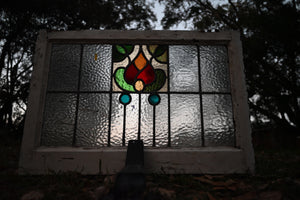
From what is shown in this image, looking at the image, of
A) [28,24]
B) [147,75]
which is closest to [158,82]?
[147,75]

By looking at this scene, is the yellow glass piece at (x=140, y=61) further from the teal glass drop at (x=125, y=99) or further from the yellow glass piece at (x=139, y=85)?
the teal glass drop at (x=125, y=99)

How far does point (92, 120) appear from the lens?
4.87 feet

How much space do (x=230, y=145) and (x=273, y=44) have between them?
129 inches

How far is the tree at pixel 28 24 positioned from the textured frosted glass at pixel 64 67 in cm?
306

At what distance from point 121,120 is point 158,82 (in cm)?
46

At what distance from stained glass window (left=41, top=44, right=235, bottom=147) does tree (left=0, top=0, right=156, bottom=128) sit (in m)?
3.21

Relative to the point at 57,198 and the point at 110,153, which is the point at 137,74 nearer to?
the point at 110,153

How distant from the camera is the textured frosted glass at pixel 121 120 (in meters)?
1.45

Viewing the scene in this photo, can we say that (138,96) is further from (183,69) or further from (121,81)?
(183,69)

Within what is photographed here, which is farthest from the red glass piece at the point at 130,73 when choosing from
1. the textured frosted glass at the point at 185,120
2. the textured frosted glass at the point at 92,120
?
the textured frosted glass at the point at 185,120

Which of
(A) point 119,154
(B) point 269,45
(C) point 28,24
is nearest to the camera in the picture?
(A) point 119,154

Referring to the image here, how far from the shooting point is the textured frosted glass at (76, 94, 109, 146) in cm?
144

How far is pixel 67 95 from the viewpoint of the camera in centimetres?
151

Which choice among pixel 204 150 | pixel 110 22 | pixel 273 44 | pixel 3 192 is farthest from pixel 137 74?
pixel 110 22
